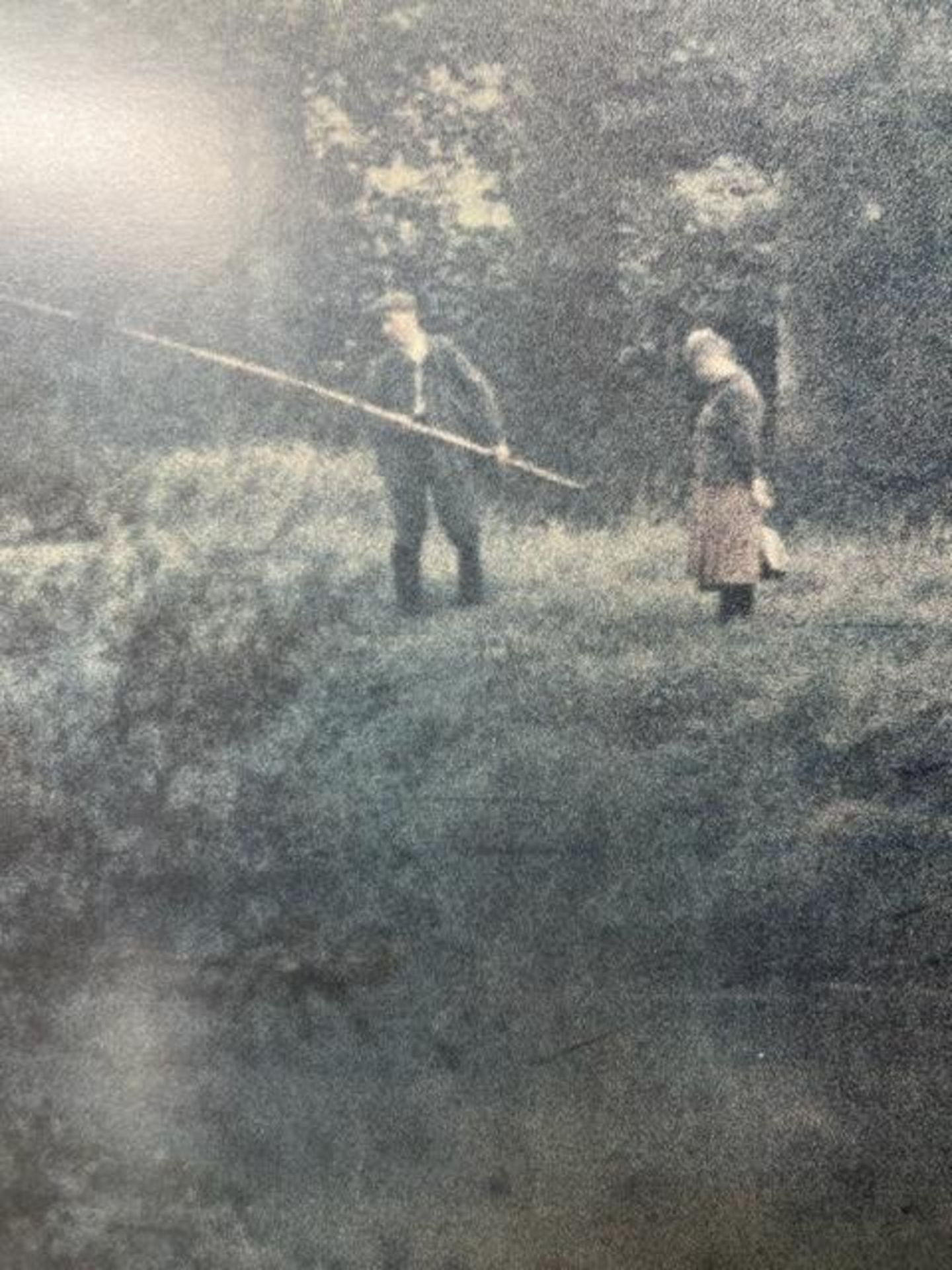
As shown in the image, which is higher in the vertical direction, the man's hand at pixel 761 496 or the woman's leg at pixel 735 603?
the man's hand at pixel 761 496

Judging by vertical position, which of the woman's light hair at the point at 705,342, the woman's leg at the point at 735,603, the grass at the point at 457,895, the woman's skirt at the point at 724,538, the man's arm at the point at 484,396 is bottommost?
the grass at the point at 457,895

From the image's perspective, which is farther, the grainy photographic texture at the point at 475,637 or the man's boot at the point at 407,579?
the man's boot at the point at 407,579

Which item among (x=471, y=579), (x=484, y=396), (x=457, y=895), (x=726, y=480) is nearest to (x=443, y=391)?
(x=484, y=396)

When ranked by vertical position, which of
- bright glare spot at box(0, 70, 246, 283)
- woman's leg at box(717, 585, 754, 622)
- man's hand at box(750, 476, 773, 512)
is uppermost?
bright glare spot at box(0, 70, 246, 283)

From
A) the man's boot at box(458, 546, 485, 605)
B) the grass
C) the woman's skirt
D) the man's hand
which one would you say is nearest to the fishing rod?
the grass

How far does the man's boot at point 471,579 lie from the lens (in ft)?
10.7

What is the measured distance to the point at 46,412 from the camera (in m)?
3.39

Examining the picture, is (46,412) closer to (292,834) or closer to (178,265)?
(178,265)

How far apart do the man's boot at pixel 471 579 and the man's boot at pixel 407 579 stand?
11cm

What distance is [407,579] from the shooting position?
328 cm

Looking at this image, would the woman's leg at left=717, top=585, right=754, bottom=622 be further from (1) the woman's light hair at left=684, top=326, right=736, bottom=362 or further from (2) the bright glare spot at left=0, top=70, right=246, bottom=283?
(2) the bright glare spot at left=0, top=70, right=246, bottom=283

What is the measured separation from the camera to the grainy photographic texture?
313cm

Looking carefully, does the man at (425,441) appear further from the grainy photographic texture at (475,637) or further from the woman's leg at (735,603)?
the woman's leg at (735,603)

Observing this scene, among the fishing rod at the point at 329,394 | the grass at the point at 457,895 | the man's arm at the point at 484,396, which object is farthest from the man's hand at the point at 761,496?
the man's arm at the point at 484,396
